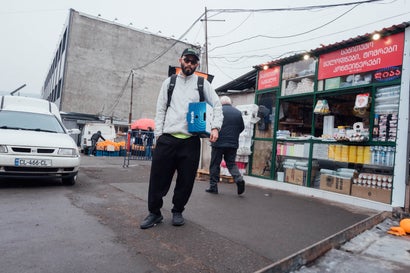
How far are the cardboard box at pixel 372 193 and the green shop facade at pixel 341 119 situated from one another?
2 centimetres

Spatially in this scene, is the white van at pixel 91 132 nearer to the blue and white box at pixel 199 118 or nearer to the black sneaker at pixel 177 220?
the black sneaker at pixel 177 220

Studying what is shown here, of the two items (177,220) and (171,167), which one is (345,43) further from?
(177,220)

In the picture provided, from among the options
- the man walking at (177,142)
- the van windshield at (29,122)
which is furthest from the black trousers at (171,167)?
the van windshield at (29,122)

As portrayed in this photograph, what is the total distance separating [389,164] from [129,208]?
4822 millimetres

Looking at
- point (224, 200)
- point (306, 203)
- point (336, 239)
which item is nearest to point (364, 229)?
point (336, 239)

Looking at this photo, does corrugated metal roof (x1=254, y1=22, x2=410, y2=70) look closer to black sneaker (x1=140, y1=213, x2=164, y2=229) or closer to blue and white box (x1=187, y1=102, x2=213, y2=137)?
blue and white box (x1=187, y1=102, x2=213, y2=137)

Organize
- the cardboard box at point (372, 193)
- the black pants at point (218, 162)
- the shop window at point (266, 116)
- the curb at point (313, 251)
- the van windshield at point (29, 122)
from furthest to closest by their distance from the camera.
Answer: the shop window at point (266, 116)
the black pants at point (218, 162)
the van windshield at point (29, 122)
the cardboard box at point (372, 193)
the curb at point (313, 251)

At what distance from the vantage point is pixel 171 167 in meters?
3.45

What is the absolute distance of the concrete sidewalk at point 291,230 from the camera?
271 cm

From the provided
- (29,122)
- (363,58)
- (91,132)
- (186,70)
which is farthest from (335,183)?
(91,132)

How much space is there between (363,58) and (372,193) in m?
2.84

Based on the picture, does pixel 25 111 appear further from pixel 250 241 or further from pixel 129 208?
pixel 250 241

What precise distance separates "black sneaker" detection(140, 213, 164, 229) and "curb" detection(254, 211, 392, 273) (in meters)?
1.57

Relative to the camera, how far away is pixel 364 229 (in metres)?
3.93
